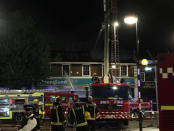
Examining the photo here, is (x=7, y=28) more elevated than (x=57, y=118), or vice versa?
(x=7, y=28)

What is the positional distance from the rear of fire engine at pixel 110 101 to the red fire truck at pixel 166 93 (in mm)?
9865

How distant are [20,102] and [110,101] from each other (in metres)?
9.03

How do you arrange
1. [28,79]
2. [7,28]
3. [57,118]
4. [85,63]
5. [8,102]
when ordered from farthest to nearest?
[85,63] < [28,79] < [7,28] < [8,102] < [57,118]

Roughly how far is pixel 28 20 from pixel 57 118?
2251cm

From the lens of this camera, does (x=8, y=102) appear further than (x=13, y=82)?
No

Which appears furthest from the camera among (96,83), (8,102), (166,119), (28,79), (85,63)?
(85,63)

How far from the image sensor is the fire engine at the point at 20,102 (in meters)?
21.1

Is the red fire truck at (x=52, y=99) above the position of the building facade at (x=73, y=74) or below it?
below

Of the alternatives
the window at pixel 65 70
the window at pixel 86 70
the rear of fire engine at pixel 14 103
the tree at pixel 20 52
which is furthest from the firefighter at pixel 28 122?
the window at pixel 86 70

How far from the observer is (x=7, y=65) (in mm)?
30078

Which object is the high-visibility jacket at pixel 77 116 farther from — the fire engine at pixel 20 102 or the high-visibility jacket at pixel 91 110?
the fire engine at pixel 20 102

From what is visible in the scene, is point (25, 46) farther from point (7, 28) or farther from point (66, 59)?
point (66, 59)

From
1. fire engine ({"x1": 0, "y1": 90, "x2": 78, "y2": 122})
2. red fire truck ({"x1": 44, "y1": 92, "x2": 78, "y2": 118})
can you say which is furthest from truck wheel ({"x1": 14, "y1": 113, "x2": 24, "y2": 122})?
red fire truck ({"x1": 44, "y1": 92, "x2": 78, "y2": 118})

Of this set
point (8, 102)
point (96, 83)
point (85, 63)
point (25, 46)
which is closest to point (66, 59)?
point (85, 63)
